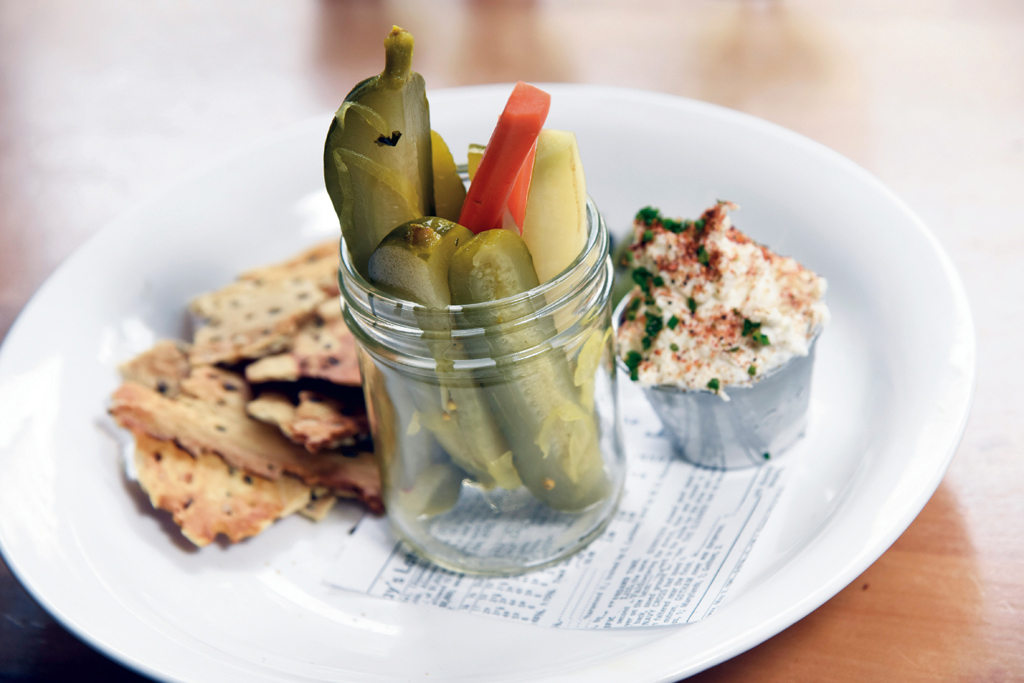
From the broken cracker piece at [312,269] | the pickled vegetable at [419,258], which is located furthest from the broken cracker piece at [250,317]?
the pickled vegetable at [419,258]

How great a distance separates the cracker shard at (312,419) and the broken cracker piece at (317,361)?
0.03m

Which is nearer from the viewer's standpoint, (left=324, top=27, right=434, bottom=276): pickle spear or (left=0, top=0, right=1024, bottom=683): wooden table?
(left=324, top=27, right=434, bottom=276): pickle spear

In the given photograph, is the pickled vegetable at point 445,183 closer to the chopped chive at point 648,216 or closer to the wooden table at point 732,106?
the chopped chive at point 648,216

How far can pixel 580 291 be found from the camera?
75cm

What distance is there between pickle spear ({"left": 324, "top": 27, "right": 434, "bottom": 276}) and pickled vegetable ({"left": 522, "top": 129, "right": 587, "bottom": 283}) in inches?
3.8

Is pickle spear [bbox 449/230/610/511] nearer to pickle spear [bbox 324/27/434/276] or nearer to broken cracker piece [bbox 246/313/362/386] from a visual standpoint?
pickle spear [bbox 324/27/434/276]

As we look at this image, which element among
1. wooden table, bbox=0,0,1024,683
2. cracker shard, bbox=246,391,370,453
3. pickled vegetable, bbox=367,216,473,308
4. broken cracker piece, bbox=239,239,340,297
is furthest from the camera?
broken cracker piece, bbox=239,239,340,297

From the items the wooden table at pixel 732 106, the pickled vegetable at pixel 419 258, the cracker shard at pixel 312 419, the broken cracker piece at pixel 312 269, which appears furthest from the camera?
the broken cracker piece at pixel 312 269

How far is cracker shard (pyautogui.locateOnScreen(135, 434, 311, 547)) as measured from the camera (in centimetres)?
88

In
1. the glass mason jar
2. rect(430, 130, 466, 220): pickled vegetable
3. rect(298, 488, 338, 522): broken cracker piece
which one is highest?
rect(430, 130, 466, 220): pickled vegetable

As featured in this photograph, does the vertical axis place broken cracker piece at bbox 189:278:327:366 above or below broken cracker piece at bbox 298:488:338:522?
above

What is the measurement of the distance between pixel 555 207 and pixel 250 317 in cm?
55

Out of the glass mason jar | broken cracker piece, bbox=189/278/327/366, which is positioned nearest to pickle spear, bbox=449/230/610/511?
the glass mason jar

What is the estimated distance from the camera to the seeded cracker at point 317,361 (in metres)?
0.96
